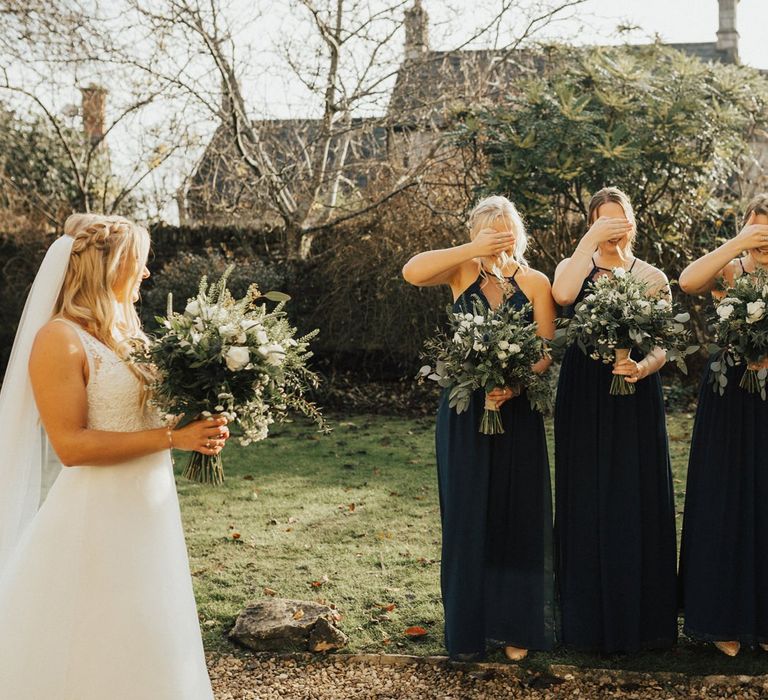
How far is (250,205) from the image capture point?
14398 mm

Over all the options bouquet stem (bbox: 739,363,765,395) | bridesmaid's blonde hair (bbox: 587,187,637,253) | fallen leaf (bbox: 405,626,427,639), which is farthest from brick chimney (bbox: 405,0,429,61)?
fallen leaf (bbox: 405,626,427,639)

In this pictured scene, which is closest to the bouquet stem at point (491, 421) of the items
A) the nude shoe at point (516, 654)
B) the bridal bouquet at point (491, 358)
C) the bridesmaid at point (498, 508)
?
the bridal bouquet at point (491, 358)

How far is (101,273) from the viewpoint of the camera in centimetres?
339

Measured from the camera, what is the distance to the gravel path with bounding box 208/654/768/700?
4.31 meters

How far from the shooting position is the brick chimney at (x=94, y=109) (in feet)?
42.8

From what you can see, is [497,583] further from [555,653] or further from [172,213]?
[172,213]

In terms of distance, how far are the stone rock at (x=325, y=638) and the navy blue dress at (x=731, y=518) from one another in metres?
1.93

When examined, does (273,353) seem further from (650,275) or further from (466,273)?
(650,275)

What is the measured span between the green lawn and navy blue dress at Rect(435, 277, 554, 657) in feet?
0.99

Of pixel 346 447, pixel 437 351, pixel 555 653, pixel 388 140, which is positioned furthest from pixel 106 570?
pixel 388 140

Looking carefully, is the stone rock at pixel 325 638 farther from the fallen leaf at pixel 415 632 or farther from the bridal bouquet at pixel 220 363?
the bridal bouquet at pixel 220 363

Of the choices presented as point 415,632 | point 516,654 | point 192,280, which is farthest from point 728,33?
point 516,654

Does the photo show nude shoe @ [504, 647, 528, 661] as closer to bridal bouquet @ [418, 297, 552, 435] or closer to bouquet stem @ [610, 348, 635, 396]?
bridal bouquet @ [418, 297, 552, 435]

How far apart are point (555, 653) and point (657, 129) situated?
8.83 m
